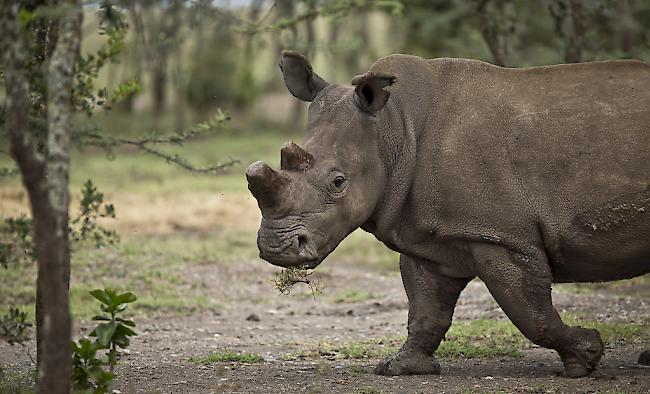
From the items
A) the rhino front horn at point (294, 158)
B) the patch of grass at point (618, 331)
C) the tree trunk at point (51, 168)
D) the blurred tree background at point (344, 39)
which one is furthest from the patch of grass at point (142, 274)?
the tree trunk at point (51, 168)

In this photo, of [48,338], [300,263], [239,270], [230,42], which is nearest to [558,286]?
[239,270]

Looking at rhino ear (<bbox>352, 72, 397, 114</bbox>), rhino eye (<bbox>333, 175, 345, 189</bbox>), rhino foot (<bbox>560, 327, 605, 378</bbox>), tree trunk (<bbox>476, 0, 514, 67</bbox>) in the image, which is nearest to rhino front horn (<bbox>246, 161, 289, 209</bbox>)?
rhino eye (<bbox>333, 175, 345, 189</bbox>)

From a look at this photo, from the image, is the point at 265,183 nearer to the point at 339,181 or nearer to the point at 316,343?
the point at 339,181

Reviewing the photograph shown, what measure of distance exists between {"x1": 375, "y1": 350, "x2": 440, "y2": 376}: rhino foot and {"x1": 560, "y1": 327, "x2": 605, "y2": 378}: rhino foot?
0.90 metres

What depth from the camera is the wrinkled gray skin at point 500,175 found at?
23.1 feet

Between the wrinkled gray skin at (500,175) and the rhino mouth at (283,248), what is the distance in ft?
0.56

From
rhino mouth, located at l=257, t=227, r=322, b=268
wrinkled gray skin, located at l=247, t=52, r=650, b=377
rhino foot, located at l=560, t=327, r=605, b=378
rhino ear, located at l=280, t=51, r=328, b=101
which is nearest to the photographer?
rhino mouth, located at l=257, t=227, r=322, b=268

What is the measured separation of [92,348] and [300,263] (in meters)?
1.25

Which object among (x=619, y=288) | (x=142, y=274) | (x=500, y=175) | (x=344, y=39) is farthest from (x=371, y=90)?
(x=344, y=39)

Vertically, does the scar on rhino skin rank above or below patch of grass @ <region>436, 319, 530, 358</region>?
above

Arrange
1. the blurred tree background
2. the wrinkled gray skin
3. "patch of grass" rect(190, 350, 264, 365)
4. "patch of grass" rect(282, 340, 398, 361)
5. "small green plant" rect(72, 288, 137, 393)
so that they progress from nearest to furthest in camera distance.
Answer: "small green plant" rect(72, 288, 137, 393) < the wrinkled gray skin < "patch of grass" rect(190, 350, 264, 365) < "patch of grass" rect(282, 340, 398, 361) < the blurred tree background

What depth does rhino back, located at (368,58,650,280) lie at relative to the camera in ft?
23.1

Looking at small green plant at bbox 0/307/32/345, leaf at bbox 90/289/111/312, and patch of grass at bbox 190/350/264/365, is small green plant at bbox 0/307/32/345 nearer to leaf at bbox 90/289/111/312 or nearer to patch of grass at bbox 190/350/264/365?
leaf at bbox 90/289/111/312

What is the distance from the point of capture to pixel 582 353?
720 cm
